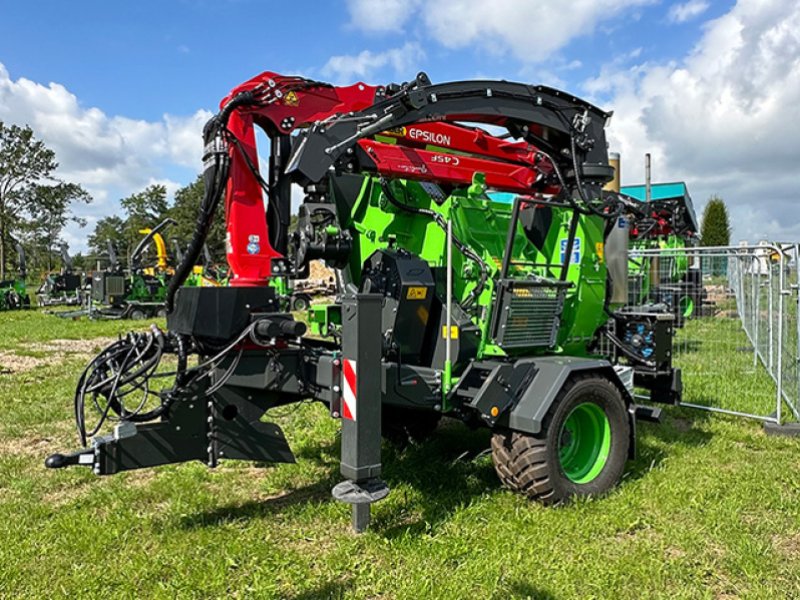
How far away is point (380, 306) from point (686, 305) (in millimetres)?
9566

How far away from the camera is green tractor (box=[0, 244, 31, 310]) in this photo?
22953 mm

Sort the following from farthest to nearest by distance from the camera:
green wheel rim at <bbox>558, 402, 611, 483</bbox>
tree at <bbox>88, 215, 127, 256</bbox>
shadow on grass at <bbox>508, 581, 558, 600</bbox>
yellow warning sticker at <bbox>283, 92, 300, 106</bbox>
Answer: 1. tree at <bbox>88, 215, 127, 256</bbox>
2. green wheel rim at <bbox>558, 402, 611, 483</bbox>
3. yellow warning sticker at <bbox>283, 92, 300, 106</bbox>
4. shadow on grass at <bbox>508, 581, 558, 600</bbox>

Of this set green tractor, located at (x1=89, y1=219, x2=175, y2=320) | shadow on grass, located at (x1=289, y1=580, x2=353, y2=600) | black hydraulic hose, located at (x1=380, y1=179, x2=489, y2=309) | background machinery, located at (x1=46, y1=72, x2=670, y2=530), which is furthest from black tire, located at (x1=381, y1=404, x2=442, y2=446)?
green tractor, located at (x1=89, y1=219, x2=175, y2=320)

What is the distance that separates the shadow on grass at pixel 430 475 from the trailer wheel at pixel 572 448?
372 millimetres

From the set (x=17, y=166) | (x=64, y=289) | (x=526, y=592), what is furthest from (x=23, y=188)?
(x=526, y=592)

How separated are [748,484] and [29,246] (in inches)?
2109

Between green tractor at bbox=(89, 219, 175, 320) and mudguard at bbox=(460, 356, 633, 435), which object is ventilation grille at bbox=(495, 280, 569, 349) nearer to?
mudguard at bbox=(460, 356, 633, 435)

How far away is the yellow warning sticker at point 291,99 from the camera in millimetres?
4703

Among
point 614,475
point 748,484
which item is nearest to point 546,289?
point 614,475

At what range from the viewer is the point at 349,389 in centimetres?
388

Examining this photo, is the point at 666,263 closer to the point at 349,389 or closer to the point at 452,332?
the point at 452,332

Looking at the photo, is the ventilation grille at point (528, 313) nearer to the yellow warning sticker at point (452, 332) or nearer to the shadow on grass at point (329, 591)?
the yellow warning sticker at point (452, 332)

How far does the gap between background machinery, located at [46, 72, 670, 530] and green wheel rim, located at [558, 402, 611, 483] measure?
0.6 inches

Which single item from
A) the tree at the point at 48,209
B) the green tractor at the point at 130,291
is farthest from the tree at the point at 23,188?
the green tractor at the point at 130,291
